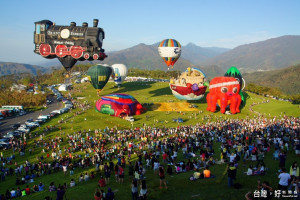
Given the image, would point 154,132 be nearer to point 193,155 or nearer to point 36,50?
point 193,155

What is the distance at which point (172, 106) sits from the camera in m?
56.2

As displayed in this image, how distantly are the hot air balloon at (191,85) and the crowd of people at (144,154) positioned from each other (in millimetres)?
17533

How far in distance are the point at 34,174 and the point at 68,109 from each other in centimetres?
3188

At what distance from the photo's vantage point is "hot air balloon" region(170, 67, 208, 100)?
180 ft

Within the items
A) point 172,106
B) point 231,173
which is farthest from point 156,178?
point 172,106

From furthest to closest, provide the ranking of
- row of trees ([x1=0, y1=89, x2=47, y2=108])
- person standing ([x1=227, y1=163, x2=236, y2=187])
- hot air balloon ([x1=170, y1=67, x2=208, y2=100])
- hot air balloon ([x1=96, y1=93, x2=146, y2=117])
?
1. row of trees ([x1=0, y1=89, x2=47, y2=108])
2. hot air balloon ([x1=170, y1=67, x2=208, y2=100])
3. hot air balloon ([x1=96, y1=93, x2=146, y2=117])
4. person standing ([x1=227, y1=163, x2=236, y2=187])

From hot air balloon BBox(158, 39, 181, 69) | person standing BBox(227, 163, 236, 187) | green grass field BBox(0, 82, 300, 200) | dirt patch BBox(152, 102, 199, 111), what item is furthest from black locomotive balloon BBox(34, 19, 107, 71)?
hot air balloon BBox(158, 39, 181, 69)

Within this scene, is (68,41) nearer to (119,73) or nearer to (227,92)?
(227,92)

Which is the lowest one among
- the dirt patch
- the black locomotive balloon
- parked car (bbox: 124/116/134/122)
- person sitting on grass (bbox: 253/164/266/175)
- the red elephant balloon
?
parked car (bbox: 124/116/134/122)

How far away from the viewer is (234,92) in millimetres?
49875

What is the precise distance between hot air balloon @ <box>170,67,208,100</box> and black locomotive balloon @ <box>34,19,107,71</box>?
2313 cm

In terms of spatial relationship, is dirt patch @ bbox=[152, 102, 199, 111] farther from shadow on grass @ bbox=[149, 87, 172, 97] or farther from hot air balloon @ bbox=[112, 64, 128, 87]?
hot air balloon @ bbox=[112, 64, 128, 87]

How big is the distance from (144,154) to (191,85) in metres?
32.5

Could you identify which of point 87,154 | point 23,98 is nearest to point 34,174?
point 87,154
